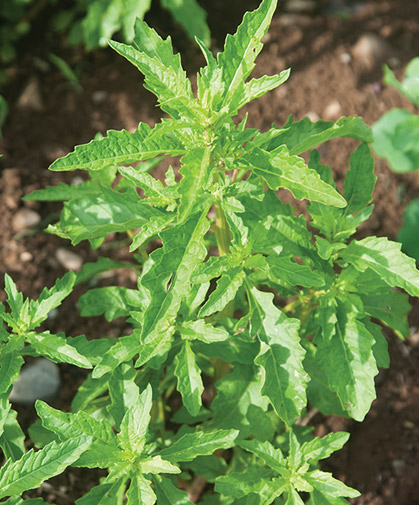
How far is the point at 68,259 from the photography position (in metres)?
3.37

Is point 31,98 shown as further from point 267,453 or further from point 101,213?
point 267,453

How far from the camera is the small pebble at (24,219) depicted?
342 cm

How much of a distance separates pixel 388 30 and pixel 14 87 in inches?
106

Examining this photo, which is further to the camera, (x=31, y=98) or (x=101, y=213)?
(x=31, y=98)

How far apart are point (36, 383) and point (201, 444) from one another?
1309 mm

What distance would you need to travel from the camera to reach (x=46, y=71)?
13.5ft

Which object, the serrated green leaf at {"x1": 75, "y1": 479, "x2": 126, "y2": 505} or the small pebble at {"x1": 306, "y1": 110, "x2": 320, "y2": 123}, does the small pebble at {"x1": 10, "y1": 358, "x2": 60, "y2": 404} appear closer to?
the serrated green leaf at {"x1": 75, "y1": 479, "x2": 126, "y2": 505}

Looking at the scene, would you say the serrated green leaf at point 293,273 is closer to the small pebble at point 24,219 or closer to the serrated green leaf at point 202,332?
the serrated green leaf at point 202,332

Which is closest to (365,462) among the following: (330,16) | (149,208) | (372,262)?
(372,262)

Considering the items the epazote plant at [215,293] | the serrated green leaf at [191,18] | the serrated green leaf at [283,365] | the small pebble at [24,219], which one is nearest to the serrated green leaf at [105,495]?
the epazote plant at [215,293]

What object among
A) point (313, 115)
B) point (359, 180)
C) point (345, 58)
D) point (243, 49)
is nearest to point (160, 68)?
point (243, 49)

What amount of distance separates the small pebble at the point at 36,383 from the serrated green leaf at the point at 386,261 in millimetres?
1684

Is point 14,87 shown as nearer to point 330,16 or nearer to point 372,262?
point 330,16

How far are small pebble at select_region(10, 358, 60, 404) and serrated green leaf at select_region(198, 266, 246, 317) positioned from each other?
143 centimetres
